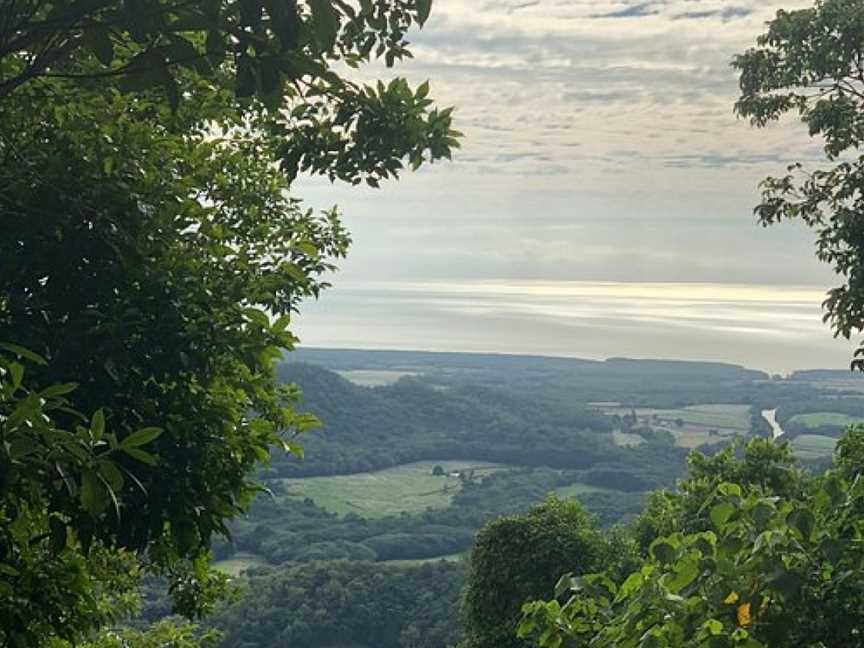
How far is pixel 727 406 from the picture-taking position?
170 metres

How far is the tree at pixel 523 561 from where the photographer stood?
896 inches

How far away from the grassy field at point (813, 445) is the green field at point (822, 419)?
28.5 ft

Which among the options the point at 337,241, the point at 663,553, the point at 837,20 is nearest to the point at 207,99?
the point at 337,241

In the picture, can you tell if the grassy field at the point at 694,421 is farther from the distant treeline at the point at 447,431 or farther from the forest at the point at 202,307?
the forest at the point at 202,307

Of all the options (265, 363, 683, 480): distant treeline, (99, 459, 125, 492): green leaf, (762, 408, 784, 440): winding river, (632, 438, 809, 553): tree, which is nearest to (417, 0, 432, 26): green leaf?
(99, 459, 125, 492): green leaf

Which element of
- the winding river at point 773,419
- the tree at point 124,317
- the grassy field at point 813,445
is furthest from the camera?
the winding river at point 773,419

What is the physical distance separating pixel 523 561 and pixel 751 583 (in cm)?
2047

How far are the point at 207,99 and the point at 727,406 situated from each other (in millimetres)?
172343

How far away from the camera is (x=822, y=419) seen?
132500mm

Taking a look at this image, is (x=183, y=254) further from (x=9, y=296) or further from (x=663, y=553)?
(x=663, y=553)

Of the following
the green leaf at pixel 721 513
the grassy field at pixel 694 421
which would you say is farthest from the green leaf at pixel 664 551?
the grassy field at pixel 694 421

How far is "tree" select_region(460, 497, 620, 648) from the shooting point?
22.8 m

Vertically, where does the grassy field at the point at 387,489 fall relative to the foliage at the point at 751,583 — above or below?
below

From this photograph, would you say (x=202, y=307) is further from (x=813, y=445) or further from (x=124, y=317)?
(x=813, y=445)
